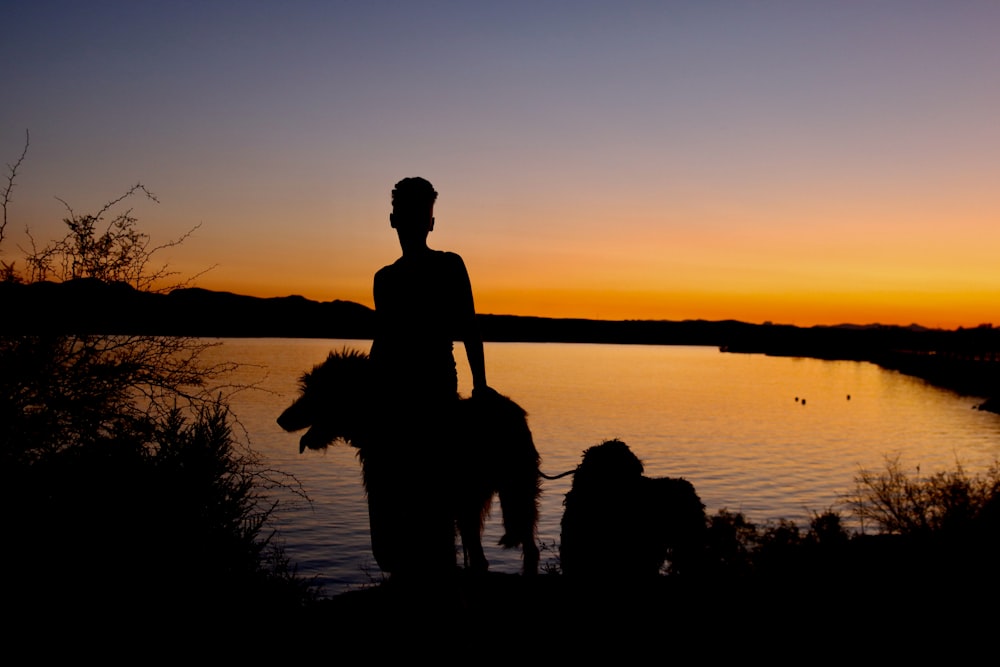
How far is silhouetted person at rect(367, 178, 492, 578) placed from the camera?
474cm

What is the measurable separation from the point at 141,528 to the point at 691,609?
204 inches

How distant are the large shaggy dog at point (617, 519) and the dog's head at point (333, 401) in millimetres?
2966

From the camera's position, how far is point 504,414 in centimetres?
698

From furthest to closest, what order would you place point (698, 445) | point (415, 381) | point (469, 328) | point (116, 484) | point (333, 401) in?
1. point (698, 445)
2. point (116, 484)
3. point (333, 401)
4. point (469, 328)
5. point (415, 381)

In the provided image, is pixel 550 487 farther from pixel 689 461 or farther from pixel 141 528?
pixel 141 528

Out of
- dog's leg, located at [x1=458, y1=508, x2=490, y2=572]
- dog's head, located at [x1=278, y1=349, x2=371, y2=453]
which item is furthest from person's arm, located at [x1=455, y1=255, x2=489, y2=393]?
dog's leg, located at [x1=458, y1=508, x2=490, y2=572]

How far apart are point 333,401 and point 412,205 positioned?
152 cm

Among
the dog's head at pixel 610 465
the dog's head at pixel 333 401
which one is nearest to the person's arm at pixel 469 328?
the dog's head at pixel 333 401

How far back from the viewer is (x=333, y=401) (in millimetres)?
5102

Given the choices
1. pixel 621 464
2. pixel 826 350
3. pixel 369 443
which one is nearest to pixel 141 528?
pixel 369 443

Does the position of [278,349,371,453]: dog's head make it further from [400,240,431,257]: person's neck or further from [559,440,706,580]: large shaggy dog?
[559,440,706,580]: large shaggy dog

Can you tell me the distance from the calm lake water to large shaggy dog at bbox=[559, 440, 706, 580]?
1.63 metres

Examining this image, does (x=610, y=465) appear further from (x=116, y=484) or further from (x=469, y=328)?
(x=116, y=484)

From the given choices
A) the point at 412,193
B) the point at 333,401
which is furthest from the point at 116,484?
the point at 412,193
